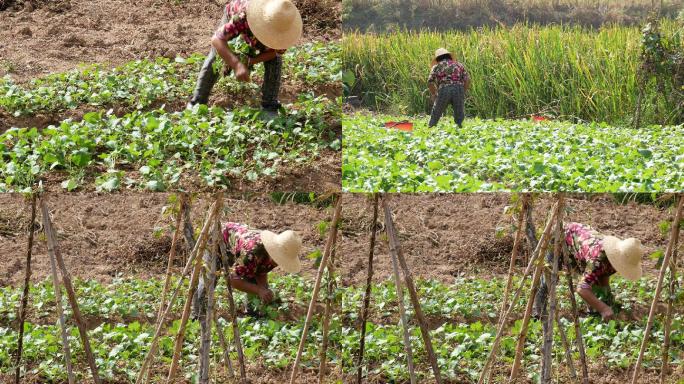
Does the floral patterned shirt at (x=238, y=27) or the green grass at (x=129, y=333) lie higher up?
the floral patterned shirt at (x=238, y=27)

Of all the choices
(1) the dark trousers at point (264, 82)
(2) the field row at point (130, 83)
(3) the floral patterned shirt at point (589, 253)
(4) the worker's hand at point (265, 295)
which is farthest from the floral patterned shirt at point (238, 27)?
(3) the floral patterned shirt at point (589, 253)

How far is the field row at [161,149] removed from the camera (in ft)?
19.2

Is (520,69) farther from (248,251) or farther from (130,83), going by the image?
(248,251)

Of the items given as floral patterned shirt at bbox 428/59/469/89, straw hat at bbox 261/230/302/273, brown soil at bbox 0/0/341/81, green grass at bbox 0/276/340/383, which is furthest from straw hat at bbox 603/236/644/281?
brown soil at bbox 0/0/341/81

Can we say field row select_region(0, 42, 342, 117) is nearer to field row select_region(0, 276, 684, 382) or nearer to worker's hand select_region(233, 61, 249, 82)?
worker's hand select_region(233, 61, 249, 82)

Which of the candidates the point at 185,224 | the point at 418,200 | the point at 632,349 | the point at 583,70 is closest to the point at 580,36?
the point at 583,70

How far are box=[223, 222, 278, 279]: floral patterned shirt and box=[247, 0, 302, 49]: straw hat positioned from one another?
1.44 m

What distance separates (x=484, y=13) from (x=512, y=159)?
355 cm

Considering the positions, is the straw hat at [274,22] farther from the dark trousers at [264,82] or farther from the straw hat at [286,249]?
the straw hat at [286,249]

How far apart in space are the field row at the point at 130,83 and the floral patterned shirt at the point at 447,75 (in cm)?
124

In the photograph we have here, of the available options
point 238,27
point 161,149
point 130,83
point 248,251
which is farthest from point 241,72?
point 130,83

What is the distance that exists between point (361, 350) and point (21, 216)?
13.7ft

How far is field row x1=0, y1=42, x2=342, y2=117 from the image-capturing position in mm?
7121

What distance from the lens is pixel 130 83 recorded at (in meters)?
7.42
